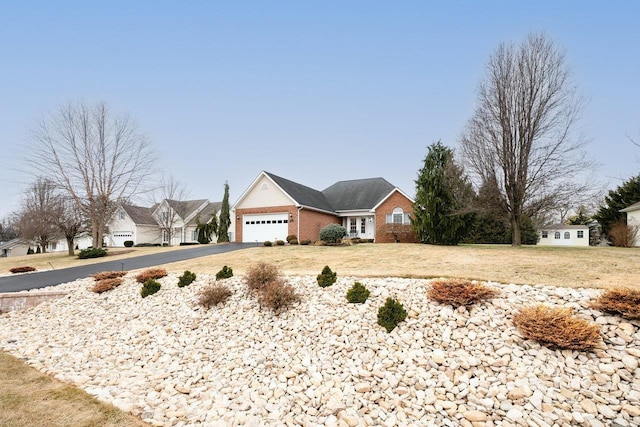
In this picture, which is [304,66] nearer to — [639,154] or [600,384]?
[639,154]

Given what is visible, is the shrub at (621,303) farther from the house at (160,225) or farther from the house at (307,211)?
the house at (160,225)

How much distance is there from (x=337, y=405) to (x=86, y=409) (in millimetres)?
3659

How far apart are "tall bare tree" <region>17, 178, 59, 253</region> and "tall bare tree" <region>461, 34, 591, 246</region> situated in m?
30.8

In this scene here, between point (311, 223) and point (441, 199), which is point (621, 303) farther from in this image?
point (311, 223)

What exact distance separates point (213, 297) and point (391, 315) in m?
4.54

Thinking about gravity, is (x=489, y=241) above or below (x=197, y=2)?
below

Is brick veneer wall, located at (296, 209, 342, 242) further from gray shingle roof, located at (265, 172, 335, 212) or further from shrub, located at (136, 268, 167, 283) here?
shrub, located at (136, 268, 167, 283)

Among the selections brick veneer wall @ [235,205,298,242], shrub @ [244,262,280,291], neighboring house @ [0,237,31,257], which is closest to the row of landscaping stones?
shrub @ [244,262,280,291]

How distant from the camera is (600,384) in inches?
171

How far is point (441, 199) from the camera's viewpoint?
61.5ft

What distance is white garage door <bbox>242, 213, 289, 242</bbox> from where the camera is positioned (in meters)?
25.2

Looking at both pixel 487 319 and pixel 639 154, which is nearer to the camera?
pixel 487 319

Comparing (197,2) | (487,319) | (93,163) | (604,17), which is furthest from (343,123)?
(93,163)

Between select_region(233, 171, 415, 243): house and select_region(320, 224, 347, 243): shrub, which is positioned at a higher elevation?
select_region(233, 171, 415, 243): house
